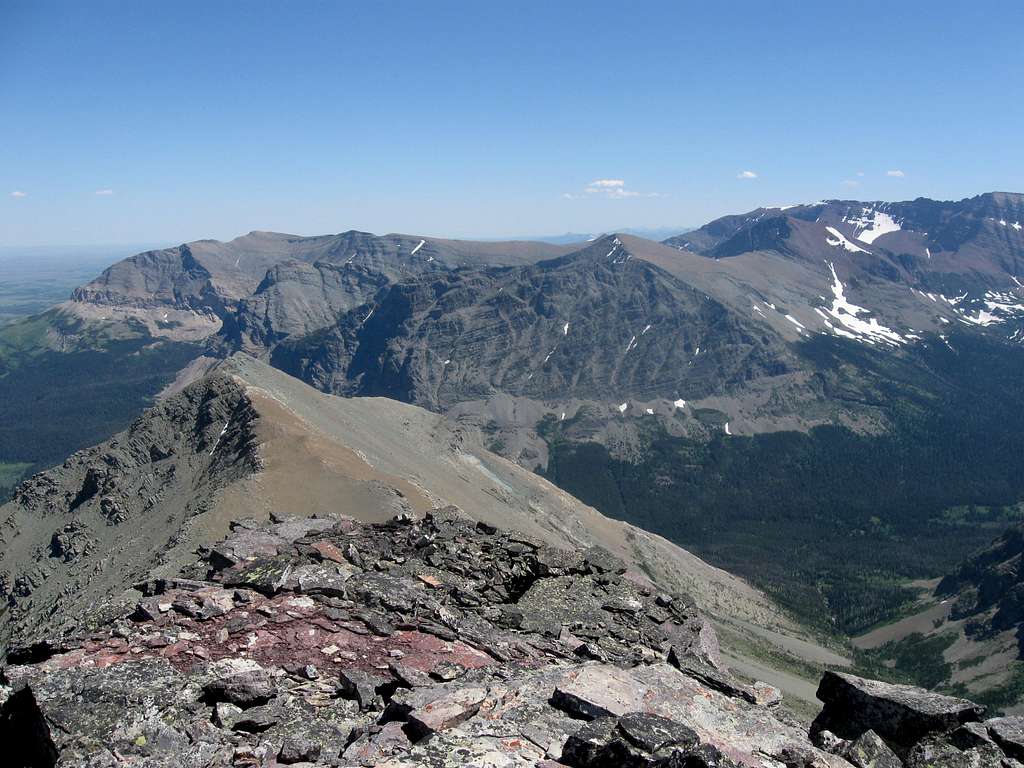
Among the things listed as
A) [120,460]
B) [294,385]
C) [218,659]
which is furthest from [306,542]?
[294,385]

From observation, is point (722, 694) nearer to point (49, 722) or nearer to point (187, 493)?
point (49, 722)

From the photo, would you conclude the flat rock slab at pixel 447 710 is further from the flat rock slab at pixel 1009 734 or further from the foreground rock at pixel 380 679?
the flat rock slab at pixel 1009 734

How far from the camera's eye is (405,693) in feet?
55.8

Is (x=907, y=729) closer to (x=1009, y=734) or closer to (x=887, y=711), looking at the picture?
(x=887, y=711)

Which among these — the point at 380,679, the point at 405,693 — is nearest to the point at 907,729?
the point at 405,693

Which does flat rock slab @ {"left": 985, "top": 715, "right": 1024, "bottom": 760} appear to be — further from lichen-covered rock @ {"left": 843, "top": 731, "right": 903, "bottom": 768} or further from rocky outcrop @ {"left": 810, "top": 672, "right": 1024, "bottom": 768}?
lichen-covered rock @ {"left": 843, "top": 731, "right": 903, "bottom": 768}

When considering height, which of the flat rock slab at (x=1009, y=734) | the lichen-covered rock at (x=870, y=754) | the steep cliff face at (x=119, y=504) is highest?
the lichen-covered rock at (x=870, y=754)

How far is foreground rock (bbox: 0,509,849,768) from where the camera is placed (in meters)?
14.8

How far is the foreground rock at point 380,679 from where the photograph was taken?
Answer: 48.7 feet

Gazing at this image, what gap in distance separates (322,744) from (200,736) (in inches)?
123

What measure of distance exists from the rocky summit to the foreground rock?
6 cm

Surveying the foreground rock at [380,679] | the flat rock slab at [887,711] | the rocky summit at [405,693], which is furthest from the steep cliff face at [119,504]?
the flat rock slab at [887,711]

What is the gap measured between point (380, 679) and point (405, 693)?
247 cm

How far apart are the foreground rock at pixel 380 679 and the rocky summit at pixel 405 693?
2.5 inches
